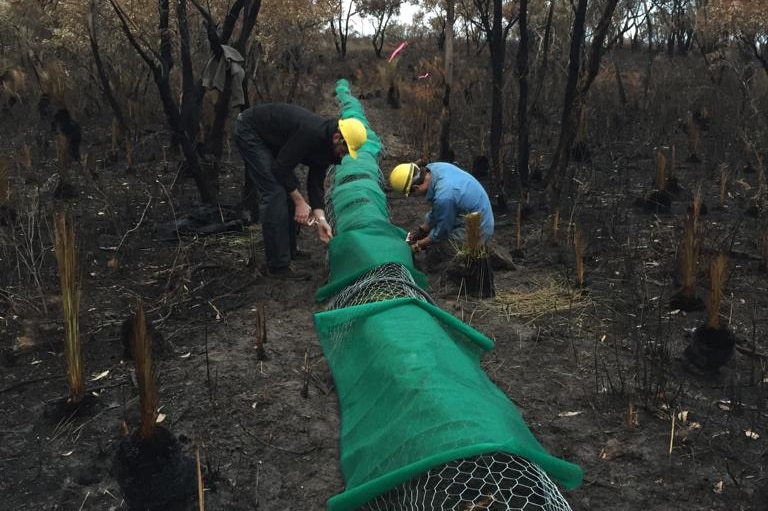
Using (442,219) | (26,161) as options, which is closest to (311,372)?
(442,219)

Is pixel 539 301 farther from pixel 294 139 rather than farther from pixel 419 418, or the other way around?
pixel 419 418

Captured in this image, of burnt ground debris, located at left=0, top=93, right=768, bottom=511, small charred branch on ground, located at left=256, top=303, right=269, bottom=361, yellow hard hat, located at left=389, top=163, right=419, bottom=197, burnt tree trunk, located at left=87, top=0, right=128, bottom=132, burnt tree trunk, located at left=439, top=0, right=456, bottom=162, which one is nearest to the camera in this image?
burnt ground debris, located at left=0, top=93, right=768, bottom=511

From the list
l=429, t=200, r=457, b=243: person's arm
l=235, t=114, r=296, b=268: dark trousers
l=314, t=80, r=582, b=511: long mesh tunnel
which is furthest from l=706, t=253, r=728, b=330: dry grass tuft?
l=235, t=114, r=296, b=268: dark trousers

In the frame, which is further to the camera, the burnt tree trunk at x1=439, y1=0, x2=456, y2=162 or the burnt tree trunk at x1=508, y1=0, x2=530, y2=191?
the burnt tree trunk at x1=439, y1=0, x2=456, y2=162

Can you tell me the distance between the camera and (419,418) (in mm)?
1838

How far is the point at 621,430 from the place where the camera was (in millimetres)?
2615

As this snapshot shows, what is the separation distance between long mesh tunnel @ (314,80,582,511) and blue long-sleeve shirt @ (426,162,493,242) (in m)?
1.12

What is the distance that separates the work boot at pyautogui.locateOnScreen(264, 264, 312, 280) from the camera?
4340mm

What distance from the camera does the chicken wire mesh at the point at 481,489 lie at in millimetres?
1615

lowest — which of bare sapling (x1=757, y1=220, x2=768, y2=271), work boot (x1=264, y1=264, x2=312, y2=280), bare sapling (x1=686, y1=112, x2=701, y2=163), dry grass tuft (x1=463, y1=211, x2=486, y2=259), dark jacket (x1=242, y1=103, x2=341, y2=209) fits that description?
work boot (x1=264, y1=264, x2=312, y2=280)

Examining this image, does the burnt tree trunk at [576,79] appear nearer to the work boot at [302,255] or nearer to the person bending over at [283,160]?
the person bending over at [283,160]

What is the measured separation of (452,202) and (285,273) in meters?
1.30

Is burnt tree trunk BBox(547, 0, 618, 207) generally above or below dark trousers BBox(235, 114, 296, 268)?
above

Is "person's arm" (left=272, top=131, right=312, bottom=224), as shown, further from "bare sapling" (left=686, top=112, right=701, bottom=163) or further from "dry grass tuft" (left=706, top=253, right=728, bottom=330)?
"bare sapling" (left=686, top=112, right=701, bottom=163)
